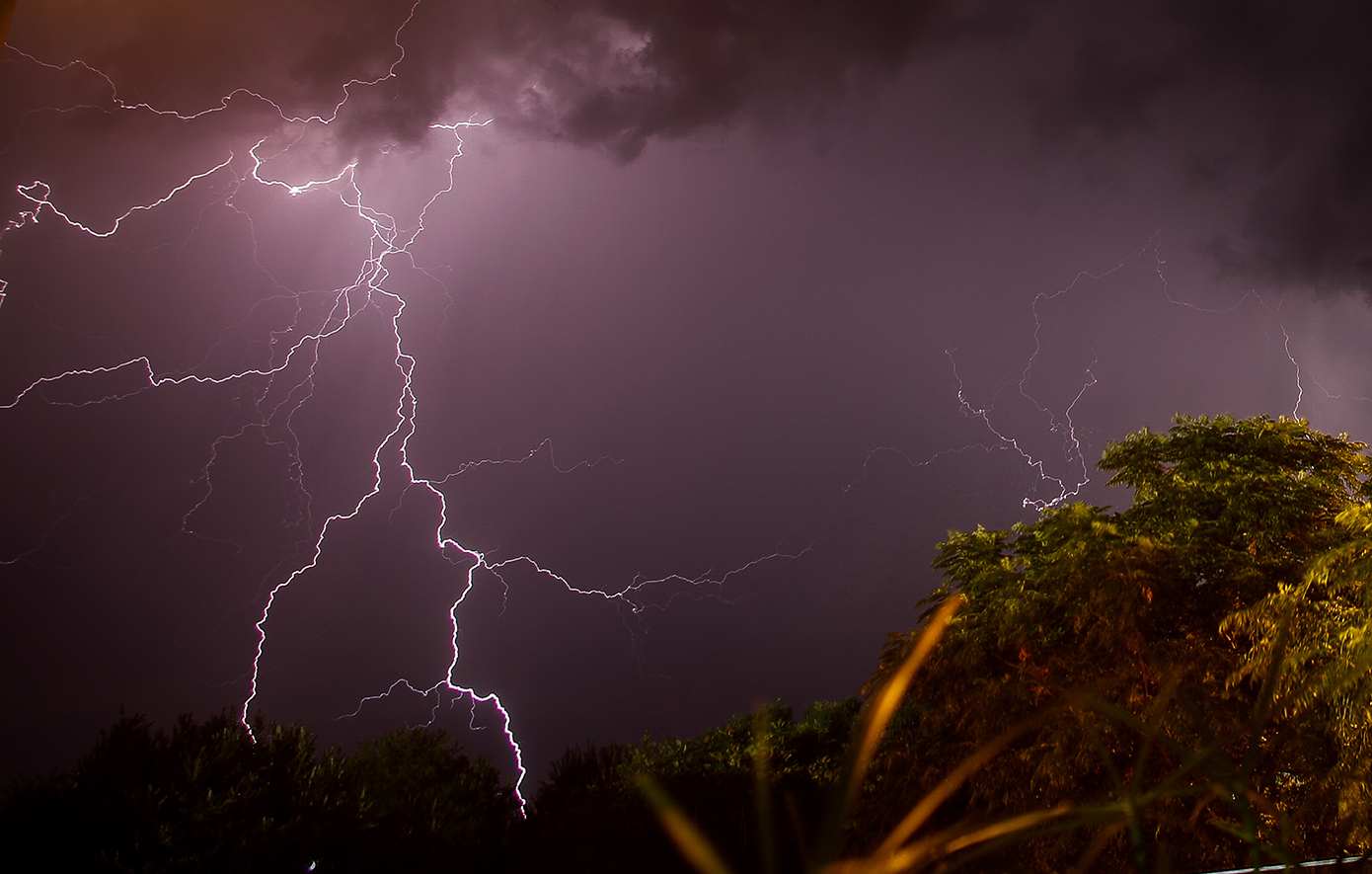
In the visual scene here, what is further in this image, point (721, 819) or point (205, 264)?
point (205, 264)

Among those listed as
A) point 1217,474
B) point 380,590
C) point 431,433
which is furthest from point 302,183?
point 1217,474

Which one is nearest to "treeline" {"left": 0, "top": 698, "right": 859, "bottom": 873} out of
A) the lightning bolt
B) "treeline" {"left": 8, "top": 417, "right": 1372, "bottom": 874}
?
"treeline" {"left": 8, "top": 417, "right": 1372, "bottom": 874}

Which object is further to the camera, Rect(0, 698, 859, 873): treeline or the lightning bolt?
the lightning bolt

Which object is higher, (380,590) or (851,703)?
(380,590)

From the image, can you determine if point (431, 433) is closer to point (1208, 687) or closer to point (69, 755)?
point (69, 755)

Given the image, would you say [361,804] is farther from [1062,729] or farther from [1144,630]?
[1144,630]

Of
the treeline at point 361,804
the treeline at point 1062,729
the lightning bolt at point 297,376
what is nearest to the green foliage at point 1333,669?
the treeline at point 1062,729

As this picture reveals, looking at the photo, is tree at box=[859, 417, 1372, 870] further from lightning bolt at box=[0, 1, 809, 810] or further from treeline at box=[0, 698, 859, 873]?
lightning bolt at box=[0, 1, 809, 810]

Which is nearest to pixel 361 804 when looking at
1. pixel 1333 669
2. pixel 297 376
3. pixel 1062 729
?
pixel 1062 729
